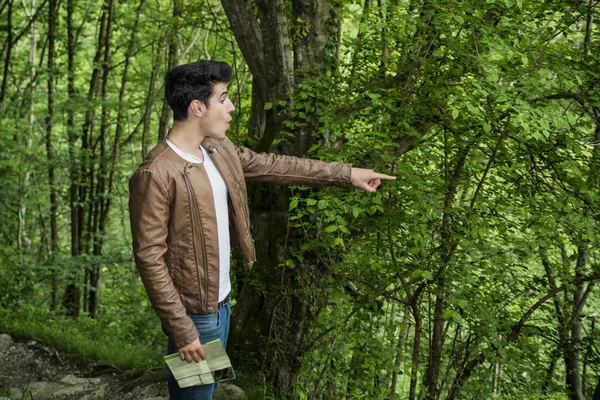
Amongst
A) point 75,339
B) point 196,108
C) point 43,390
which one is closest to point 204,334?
point 196,108

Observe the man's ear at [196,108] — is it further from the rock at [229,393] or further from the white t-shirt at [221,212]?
the rock at [229,393]

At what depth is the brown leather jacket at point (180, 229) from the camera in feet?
8.20

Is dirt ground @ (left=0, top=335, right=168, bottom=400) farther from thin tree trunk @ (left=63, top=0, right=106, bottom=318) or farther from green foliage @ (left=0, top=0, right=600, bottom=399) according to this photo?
thin tree trunk @ (left=63, top=0, right=106, bottom=318)

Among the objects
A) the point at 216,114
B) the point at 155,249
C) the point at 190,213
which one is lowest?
the point at 155,249

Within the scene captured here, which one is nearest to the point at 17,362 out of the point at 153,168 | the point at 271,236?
the point at 271,236

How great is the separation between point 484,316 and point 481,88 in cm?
131

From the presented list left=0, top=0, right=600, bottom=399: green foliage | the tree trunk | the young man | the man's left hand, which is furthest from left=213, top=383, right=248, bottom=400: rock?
the man's left hand

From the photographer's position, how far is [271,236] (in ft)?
16.7

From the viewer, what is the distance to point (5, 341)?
6.88m

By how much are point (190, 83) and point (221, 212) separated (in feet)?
1.98

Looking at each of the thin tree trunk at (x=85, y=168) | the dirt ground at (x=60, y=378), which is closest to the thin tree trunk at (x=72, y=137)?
the thin tree trunk at (x=85, y=168)

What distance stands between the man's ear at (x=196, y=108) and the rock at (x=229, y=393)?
8.36ft

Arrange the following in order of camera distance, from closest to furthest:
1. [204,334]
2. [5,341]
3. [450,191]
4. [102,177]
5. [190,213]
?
[190,213] < [204,334] < [450,191] < [5,341] < [102,177]

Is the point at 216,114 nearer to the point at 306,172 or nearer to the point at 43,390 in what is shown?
the point at 306,172
